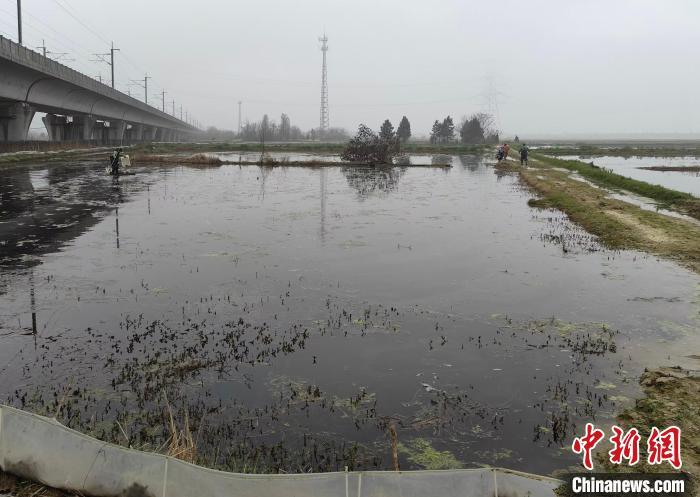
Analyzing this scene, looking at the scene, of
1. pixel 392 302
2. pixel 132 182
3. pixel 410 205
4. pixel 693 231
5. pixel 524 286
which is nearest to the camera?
pixel 392 302

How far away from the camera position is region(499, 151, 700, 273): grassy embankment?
55.0 feet

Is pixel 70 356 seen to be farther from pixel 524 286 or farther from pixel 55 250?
pixel 524 286

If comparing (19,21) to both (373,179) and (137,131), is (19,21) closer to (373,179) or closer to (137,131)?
(373,179)

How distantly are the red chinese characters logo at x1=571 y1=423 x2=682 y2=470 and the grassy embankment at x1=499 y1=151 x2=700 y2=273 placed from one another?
1010 cm

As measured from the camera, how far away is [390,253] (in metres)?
16.0

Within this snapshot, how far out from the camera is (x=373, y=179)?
40.7 meters

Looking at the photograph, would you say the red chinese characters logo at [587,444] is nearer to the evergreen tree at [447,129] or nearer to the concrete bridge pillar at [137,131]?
the evergreen tree at [447,129]

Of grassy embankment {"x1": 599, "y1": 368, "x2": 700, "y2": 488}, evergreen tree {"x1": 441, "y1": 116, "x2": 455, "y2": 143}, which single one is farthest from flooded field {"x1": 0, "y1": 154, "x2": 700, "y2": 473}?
evergreen tree {"x1": 441, "y1": 116, "x2": 455, "y2": 143}

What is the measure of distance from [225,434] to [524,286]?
8556 millimetres

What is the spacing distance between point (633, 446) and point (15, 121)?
6156 cm

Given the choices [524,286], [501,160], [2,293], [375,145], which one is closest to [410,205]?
[524,286]

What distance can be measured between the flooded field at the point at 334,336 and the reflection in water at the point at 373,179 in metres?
13.7

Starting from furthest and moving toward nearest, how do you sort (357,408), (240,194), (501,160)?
(501,160)
(240,194)
(357,408)

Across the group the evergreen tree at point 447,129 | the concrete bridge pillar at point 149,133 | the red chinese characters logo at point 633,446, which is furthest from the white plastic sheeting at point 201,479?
the concrete bridge pillar at point 149,133
